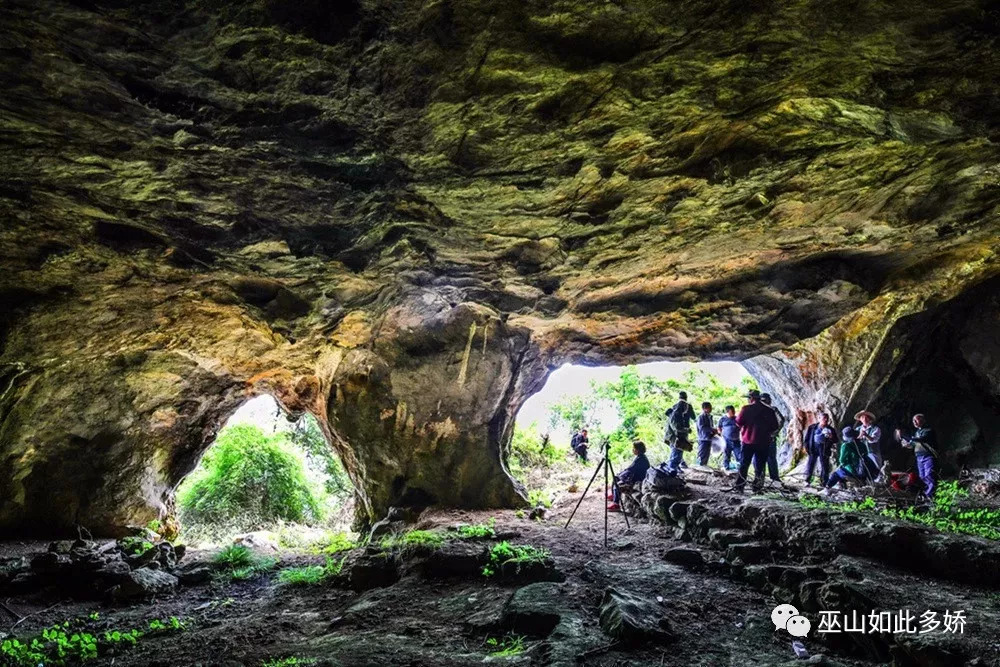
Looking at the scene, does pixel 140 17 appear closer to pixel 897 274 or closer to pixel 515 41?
pixel 515 41

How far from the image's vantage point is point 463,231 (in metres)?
8.38

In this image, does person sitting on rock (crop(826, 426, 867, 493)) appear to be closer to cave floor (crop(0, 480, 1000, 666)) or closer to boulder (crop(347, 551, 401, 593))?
cave floor (crop(0, 480, 1000, 666))

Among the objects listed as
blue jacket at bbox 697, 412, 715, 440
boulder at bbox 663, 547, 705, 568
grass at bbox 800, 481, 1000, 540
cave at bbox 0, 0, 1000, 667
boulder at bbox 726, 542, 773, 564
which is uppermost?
cave at bbox 0, 0, 1000, 667

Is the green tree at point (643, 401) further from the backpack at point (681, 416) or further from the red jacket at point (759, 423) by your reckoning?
the red jacket at point (759, 423)

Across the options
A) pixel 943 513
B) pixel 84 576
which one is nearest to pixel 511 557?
pixel 84 576

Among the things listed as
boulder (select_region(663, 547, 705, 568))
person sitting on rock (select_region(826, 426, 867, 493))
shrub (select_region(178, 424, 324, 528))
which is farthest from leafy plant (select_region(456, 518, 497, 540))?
shrub (select_region(178, 424, 324, 528))

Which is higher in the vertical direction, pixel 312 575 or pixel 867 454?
pixel 867 454

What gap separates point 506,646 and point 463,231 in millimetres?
5630

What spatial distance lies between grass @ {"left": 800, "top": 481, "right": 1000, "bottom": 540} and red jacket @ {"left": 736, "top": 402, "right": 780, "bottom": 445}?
1.31 m

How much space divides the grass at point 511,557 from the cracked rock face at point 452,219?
444 cm

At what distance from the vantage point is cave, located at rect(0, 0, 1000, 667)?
4.72 meters

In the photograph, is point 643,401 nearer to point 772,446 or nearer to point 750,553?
point 772,446

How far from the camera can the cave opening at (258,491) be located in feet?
55.4

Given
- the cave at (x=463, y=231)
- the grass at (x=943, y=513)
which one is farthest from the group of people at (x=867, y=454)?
the cave at (x=463, y=231)
